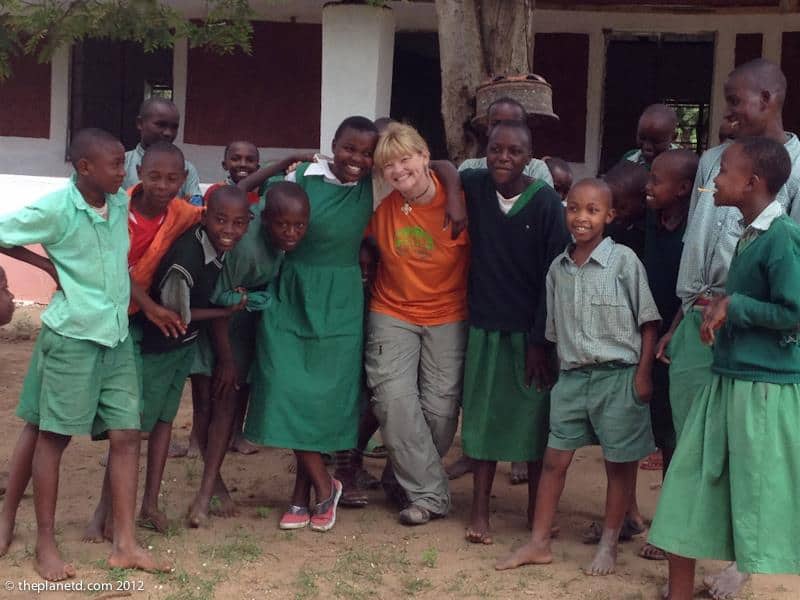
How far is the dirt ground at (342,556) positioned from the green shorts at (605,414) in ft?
1.42

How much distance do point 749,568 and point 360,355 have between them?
169cm

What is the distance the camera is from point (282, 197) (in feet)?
12.6

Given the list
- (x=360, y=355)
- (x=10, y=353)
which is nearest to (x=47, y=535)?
(x=360, y=355)

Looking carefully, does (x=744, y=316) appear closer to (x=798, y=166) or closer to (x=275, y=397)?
(x=798, y=166)

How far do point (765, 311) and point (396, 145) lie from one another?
1492 millimetres

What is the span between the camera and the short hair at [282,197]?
3834 mm

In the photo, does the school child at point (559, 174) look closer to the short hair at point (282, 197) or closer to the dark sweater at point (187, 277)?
the short hair at point (282, 197)

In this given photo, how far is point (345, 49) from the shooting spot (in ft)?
27.1

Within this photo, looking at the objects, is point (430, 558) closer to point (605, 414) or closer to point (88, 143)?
point (605, 414)

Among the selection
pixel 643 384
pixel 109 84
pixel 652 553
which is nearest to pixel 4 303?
pixel 643 384

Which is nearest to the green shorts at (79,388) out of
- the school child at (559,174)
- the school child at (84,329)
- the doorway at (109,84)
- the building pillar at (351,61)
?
the school child at (84,329)

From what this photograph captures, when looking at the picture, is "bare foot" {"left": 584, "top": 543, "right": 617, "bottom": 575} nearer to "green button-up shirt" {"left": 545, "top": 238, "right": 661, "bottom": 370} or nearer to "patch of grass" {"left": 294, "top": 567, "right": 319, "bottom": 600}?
"green button-up shirt" {"left": 545, "top": 238, "right": 661, "bottom": 370}

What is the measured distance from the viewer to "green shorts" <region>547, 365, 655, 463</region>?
368 centimetres

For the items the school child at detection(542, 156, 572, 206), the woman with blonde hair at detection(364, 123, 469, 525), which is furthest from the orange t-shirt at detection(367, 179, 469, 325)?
the school child at detection(542, 156, 572, 206)
